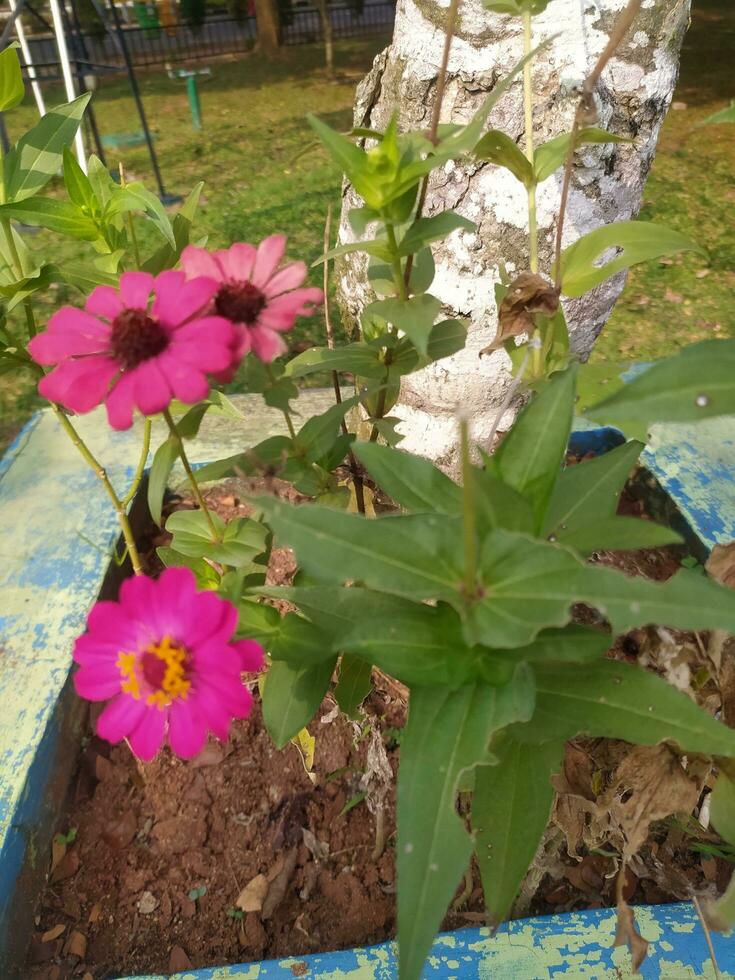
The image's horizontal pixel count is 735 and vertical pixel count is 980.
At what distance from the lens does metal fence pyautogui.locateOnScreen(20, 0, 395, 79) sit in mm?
7949

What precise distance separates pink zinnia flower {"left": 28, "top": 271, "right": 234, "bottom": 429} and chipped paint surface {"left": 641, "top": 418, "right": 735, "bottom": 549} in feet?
3.14

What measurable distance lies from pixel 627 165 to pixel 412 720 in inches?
35.0

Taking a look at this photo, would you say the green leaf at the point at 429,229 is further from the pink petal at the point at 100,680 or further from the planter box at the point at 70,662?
the planter box at the point at 70,662

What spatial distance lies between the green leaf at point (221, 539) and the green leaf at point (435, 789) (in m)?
0.23

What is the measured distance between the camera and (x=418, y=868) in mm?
499

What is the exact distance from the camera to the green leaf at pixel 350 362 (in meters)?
0.74

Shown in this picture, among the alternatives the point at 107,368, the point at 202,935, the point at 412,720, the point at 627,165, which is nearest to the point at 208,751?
the point at 202,935

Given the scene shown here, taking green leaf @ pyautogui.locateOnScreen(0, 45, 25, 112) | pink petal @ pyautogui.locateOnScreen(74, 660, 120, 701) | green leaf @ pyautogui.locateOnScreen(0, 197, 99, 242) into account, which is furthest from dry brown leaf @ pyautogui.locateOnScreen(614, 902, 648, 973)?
green leaf @ pyautogui.locateOnScreen(0, 45, 25, 112)

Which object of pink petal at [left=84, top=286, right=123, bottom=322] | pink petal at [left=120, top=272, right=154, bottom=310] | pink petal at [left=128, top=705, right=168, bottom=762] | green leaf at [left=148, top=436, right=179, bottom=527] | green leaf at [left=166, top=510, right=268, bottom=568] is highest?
pink petal at [left=120, top=272, right=154, bottom=310]

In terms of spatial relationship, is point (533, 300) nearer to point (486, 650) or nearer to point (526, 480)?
point (526, 480)

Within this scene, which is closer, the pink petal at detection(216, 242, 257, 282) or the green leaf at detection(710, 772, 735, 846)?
the pink petal at detection(216, 242, 257, 282)

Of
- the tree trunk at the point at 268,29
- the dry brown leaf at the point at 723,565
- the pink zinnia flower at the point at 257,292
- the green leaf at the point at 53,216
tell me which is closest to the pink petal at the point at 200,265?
the pink zinnia flower at the point at 257,292

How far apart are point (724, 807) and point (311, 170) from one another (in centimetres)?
361

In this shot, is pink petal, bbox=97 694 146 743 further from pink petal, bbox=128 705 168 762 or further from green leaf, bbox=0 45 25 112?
green leaf, bbox=0 45 25 112
